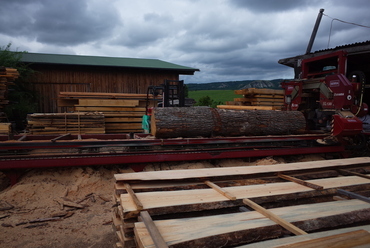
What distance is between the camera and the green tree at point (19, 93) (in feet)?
41.1

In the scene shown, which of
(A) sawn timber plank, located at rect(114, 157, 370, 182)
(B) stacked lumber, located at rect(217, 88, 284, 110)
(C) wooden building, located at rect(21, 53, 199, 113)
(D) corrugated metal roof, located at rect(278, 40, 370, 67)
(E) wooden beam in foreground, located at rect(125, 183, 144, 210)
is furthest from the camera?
(C) wooden building, located at rect(21, 53, 199, 113)

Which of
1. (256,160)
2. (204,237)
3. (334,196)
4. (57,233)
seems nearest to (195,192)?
(204,237)

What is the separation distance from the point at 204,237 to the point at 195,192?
0.94 meters

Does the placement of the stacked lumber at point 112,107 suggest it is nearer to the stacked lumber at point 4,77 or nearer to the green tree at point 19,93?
the stacked lumber at point 4,77

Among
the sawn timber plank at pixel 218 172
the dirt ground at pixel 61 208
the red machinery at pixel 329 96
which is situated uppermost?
the red machinery at pixel 329 96

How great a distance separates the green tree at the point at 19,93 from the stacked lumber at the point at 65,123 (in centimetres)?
471

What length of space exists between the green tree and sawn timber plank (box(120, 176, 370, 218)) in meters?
11.8

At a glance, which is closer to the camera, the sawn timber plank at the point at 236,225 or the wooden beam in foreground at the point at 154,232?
the wooden beam in foreground at the point at 154,232

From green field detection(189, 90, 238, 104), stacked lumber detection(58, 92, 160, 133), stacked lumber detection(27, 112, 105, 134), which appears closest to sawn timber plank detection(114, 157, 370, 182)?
stacked lumber detection(27, 112, 105, 134)

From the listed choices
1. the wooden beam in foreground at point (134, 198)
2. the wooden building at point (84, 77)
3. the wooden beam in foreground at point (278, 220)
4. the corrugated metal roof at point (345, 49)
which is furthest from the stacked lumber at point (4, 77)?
the corrugated metal roof at point (345, 49)

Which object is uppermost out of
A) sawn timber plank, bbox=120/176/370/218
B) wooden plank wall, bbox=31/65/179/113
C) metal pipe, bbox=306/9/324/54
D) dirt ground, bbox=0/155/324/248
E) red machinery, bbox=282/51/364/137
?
metal pipe, bbox=306/9/324/54

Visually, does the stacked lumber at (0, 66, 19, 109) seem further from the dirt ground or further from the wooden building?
the dirt ground

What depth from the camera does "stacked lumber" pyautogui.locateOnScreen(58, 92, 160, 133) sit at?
10.4 metres

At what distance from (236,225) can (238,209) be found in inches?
26.0
